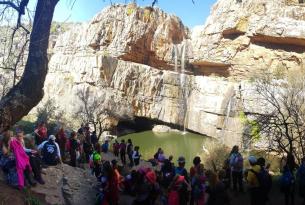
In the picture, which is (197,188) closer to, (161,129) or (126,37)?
(161,129)

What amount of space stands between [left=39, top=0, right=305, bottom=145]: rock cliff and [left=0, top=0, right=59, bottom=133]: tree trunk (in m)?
35.8

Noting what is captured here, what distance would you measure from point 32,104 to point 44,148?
534cm

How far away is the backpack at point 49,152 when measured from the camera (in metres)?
10.5

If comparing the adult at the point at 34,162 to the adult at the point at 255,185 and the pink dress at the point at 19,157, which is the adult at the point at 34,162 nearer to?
the pink dress at the point at 19,157

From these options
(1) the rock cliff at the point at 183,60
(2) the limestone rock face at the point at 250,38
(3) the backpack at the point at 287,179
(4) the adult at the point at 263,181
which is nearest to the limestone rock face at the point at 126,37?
(1) the rock cliff at the point at 183,60

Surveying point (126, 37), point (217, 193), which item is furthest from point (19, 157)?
point (126, 37)

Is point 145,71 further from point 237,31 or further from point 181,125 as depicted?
point 237,31

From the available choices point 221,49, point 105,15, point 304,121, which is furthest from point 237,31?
point 304,121

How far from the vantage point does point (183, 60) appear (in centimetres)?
5450

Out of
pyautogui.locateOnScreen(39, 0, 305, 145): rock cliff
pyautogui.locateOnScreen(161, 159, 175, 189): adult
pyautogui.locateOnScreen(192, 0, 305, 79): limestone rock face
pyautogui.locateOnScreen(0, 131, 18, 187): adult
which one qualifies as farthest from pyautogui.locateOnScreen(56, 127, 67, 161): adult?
pyautogui.locateOnScreen(192, 0, 305, 79): limestone rock face

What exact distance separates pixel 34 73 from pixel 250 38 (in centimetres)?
4591

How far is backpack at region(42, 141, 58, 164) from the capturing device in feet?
34.4

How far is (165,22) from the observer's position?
181 feet

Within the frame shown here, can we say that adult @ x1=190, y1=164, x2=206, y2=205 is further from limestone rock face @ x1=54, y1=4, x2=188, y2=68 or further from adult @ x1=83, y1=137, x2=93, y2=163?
limestone rock face @ x1=54, y1=4, x2=188, y2=68
